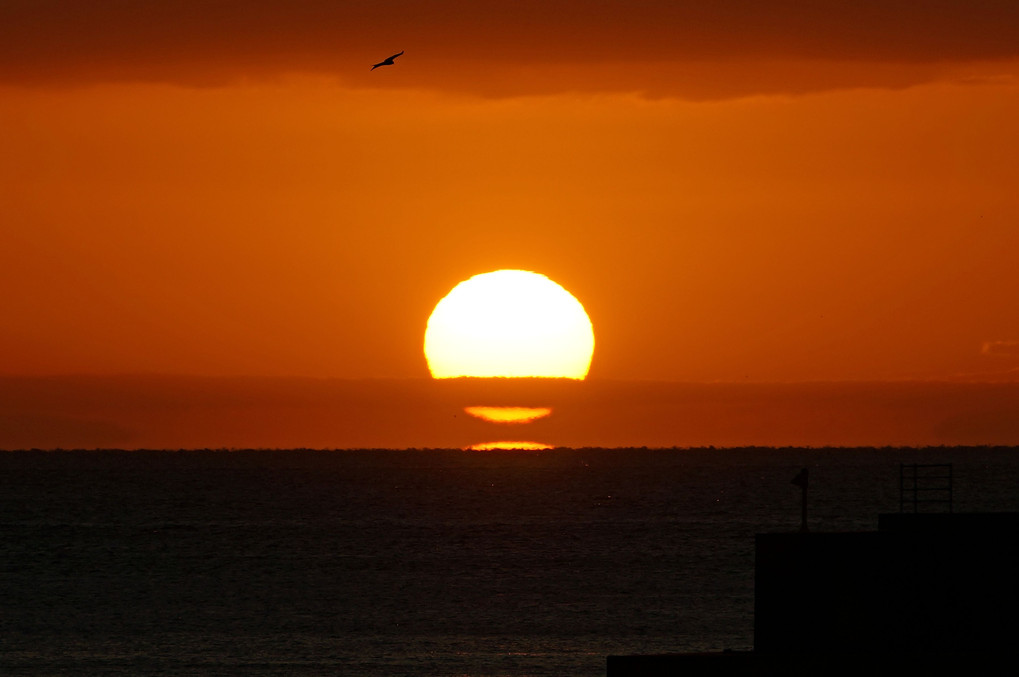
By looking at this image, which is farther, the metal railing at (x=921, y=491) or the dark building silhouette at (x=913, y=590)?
the metal railing at (x=921, y=491)

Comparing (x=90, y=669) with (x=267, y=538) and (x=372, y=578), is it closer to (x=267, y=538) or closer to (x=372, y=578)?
(x=372, y=578)

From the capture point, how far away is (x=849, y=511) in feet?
490

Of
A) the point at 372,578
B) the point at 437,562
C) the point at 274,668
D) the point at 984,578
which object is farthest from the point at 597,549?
the point at 984,578

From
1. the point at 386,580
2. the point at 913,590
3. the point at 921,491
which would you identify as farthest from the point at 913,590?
the point at 921,491

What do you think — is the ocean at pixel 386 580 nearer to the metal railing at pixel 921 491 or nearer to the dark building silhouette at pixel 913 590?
the metal railing at pixel 921 491

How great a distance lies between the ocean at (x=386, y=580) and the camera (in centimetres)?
6059

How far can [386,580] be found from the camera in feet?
301

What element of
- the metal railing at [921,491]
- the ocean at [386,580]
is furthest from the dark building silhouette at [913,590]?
the ocean at [386,580]

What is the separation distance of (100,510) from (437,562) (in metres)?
71.0

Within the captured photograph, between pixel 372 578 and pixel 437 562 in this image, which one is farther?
pixel 437 562

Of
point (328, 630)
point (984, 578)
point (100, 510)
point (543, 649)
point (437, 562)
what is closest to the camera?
point (984, 578)

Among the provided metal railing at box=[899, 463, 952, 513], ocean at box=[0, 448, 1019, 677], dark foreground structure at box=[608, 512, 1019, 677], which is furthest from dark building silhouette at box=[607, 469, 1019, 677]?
ocean at box=[0, 448, 1019, 677]

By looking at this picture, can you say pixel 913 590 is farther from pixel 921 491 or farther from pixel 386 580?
pixel 921 491

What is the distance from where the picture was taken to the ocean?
60.6 meters
